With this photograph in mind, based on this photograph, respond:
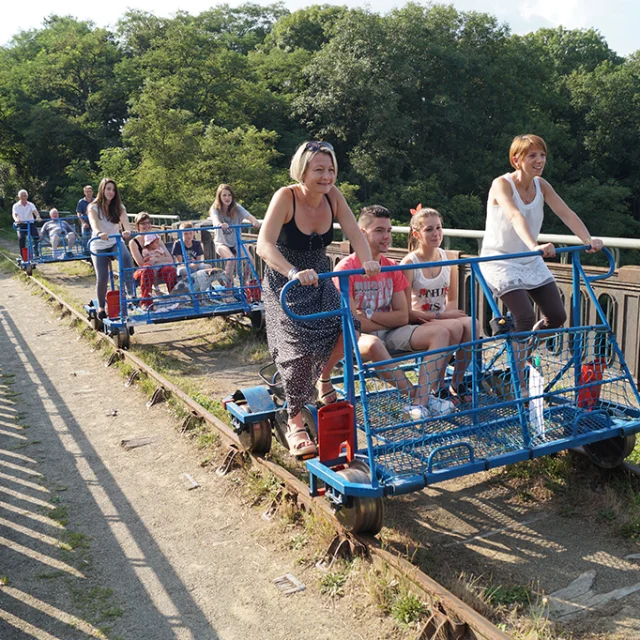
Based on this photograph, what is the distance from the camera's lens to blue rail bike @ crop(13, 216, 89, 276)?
1711 centimetres

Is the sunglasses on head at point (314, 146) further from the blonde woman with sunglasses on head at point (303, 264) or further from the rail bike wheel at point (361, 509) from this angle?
the rail bike wheel at point (361, 509)

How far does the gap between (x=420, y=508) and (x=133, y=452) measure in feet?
8.29

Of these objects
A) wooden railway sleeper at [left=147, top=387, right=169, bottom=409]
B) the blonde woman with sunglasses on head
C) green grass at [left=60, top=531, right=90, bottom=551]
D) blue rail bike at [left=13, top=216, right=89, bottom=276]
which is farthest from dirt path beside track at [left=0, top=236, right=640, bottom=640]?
blue rail bike at [left=13, top=216, right=89, bottom=276]

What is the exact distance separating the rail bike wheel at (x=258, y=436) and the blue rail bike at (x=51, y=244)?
12773 millimetres

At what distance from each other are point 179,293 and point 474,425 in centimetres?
575

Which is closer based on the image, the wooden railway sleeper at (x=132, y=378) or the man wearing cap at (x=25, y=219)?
the wooden railway sleeper at (x=132, y=378)

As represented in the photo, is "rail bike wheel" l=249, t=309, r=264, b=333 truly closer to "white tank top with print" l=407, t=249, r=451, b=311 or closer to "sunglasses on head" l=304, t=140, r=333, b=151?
"white tank top with print" l=407, t=249, r=451, b=311

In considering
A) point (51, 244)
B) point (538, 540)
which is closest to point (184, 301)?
point (538, 540)

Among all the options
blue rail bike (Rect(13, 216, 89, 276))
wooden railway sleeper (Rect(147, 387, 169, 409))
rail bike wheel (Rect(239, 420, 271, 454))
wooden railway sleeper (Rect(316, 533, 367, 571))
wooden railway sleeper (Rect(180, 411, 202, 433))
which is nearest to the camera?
wooden railway sleeper (Rect(316, 533, 367, 571))

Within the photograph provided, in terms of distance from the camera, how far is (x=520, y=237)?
14.9 feet

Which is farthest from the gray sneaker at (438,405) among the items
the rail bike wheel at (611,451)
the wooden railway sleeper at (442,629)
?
the wooden railway sleeper at (442,629)

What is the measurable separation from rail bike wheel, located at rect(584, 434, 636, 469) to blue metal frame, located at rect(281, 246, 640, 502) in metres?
0.13

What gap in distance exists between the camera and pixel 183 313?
8.95 m

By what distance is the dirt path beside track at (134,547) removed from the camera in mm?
3447
